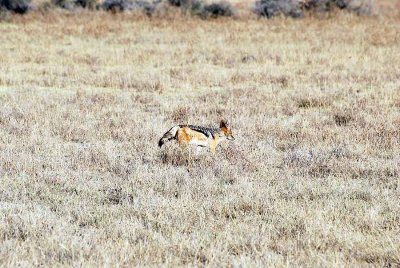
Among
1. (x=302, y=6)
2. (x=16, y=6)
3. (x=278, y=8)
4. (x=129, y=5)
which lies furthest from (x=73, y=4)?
(x=302, y=6)

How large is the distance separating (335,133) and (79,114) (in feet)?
13.9

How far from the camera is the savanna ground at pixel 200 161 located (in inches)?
198

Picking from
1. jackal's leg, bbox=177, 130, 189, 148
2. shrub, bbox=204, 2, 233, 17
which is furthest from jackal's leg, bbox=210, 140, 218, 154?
shrub, bbox=204, 2, 233, 17

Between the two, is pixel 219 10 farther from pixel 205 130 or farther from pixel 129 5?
pixel 205 130

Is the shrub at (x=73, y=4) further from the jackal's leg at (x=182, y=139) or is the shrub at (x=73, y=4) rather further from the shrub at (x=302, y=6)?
the jackal's leg at (x=182, y=139)

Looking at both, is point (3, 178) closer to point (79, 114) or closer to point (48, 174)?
point (48, 174)

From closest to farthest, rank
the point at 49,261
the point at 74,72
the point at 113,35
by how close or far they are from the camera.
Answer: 1. the point at 49,261
2. the point at 74,72
3. the point at 113,35

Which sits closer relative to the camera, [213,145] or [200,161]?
[200,161]

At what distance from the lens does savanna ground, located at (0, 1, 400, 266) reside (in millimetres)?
5031

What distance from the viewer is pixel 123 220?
5547mm

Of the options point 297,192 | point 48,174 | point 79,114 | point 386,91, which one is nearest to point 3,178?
point 48,174

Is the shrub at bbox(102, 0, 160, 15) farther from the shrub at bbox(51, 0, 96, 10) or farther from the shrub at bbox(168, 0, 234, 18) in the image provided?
the shrub at bbox(168, 0, 234, 18)

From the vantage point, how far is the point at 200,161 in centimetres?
767

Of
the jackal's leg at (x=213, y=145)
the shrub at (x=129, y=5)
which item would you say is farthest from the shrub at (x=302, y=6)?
the jackal's leg at (x=213, y=145)
